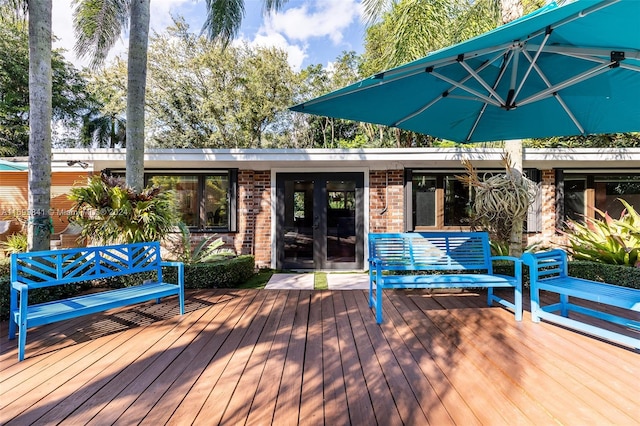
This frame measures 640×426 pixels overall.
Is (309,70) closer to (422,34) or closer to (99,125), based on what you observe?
(422,34)

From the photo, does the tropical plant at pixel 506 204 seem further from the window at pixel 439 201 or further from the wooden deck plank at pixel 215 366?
the wooden deck plank at pixel 215 366

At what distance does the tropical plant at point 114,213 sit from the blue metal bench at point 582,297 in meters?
4.53

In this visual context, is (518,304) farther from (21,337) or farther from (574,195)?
(574,195)

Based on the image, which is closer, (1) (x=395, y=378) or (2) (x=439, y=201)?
(1) (x=395, y=378)

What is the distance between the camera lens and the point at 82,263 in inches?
137

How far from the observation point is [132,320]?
3205mm

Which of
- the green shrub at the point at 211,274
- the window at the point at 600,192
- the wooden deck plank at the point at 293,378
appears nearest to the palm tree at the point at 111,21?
the green shrub at the point at 211,274

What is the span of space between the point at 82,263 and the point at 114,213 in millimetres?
726

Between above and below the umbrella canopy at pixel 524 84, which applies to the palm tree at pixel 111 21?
above

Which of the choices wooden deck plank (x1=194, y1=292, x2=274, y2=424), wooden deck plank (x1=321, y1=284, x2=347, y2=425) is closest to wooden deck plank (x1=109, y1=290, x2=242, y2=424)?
wooden deck plank (x1=194, y1=292, x2=274, y2=424)

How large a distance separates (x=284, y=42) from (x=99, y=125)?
1233 cm

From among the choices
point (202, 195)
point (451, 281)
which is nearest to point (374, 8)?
point (202, 195)

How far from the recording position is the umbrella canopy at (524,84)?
182 cm

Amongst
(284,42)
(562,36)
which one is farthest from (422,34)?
(284,42)
